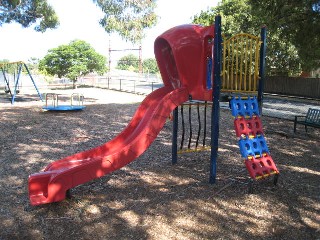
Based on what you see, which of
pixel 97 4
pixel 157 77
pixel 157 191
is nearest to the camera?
pixel 157 191

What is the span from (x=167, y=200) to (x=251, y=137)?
5.35 ft

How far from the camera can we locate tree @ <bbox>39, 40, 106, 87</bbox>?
100 feet

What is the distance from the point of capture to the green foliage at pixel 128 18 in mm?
25652

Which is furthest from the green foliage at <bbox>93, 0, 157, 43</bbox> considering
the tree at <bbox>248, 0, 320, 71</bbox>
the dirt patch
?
the dirt patch

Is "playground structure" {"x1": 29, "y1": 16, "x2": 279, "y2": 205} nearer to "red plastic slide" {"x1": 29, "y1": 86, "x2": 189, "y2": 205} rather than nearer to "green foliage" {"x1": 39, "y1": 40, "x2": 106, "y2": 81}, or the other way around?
"red plastic slide" {"x1": 29, "y1": 86, "x2": 189, "y2": 205}

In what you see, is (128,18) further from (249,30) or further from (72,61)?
(249,30)

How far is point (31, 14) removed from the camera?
67.8ft

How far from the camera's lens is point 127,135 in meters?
5.38

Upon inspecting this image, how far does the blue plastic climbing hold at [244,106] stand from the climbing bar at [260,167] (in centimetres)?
70

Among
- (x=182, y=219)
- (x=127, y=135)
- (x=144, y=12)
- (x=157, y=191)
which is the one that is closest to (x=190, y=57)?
(x=127, y=135)

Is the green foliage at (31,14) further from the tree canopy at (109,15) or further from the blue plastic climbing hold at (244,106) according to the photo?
the blue plastic climbing hold at (244,106)

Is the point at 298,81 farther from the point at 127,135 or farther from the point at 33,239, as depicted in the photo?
the point at 33,239

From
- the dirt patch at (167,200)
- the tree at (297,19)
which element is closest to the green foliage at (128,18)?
the tree at (297,19)

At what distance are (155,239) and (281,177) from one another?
2925 millimetres
